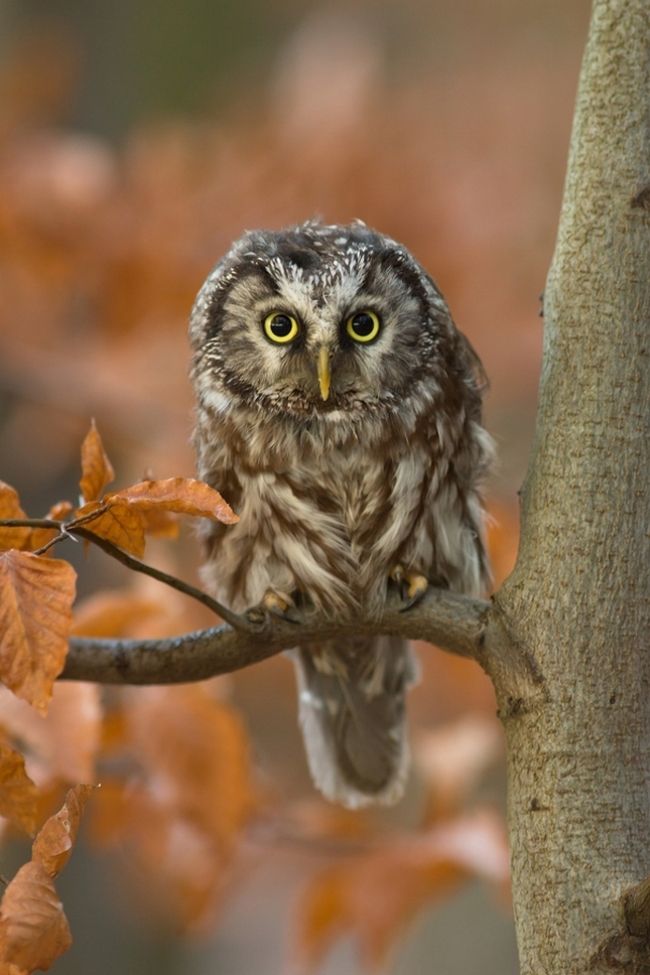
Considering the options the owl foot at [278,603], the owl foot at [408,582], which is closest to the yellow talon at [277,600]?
the owl foot at [278,603]

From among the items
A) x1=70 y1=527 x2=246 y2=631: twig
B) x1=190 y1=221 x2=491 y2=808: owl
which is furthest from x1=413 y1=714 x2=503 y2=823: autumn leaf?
x1=70 y1=527 x2=246 y2=631: twig

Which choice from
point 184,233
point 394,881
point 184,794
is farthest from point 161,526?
point 184,233

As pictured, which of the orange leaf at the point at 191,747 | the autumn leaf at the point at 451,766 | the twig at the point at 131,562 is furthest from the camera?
the autumn leaf at the point at 451,766

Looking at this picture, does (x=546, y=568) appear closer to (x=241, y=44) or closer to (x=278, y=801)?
(x=278, y=801)

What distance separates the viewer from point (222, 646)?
88.9 inches

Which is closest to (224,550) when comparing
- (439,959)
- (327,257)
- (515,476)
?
(327,257)

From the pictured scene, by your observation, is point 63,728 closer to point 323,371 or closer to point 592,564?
point 323,371

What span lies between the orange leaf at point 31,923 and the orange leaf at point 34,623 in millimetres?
229

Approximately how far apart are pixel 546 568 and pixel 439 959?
239 inches

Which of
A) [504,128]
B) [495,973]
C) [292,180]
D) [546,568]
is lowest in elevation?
[495,973]

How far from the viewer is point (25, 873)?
1691 mm

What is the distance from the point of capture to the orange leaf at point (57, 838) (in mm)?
1707

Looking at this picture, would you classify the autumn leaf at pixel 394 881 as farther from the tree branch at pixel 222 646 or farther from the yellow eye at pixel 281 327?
the yellow eye at pixel 281 327

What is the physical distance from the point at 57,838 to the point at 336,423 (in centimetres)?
134
